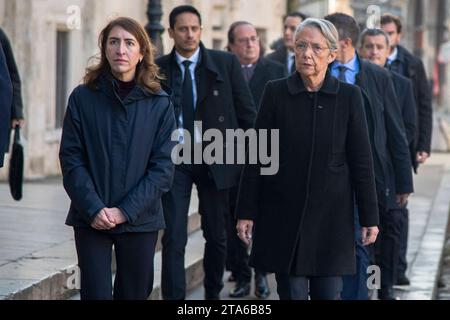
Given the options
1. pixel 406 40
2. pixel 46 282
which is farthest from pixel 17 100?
pixel 406 40

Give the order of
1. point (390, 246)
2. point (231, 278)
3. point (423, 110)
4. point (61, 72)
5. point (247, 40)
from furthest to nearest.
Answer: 1. point (61, 72)
2. point (423, 110)
3. point (231, 278)
4. point (247, 40)
5. point (390, 246)

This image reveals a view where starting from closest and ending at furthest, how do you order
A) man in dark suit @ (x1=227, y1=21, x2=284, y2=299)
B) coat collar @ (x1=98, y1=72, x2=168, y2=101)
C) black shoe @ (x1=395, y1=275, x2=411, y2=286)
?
coat collar @ (x1=98, y1=72, x2=168, y2=101)
man in dark suit @ (x1=227, y1=21, x2=284, y2=299)
black shoe @ (x1=395, y1=275, x2=411, y2=286)

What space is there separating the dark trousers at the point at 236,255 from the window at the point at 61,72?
7.28 metres

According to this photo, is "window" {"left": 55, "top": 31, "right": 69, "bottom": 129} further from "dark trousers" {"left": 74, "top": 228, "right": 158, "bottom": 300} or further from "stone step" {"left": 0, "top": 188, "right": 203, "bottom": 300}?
"dark trousers" {"left": 74, "top": 228, "right": 158, "bottom": 300}

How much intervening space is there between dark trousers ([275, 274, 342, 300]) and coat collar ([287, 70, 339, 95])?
984mm

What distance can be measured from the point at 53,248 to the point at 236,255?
1573 mm

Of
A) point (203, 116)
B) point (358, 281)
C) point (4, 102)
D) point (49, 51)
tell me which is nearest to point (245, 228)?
point (4, 102)

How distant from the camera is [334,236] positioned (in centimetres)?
779

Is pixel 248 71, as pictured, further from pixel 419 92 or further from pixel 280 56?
pixel 419 92

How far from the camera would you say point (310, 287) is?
788 centimetres

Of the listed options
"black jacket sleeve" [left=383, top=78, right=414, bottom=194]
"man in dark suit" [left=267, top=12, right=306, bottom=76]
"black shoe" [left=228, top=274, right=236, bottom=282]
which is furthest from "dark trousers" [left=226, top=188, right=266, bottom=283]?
"man in dark suit" [left=267, top=12, right=306, bottom=76]

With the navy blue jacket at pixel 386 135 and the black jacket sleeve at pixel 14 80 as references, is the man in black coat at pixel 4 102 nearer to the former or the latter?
the navy blue jacket at pixel 386 135

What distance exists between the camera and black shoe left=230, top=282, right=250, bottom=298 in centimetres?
1124
